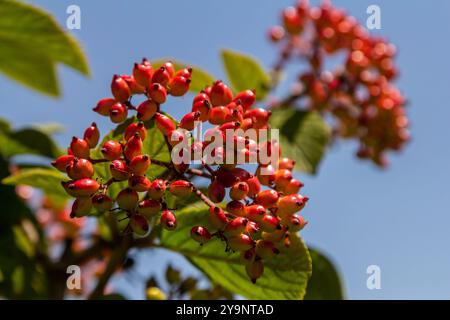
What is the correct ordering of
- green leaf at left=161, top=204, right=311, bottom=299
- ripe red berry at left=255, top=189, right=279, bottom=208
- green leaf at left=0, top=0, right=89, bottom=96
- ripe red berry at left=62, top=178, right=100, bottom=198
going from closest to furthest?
ripe red berry at left=62, top=178, right=100, bottom=198 → ripe red berry at left=255, top=189, right=279, bottom=208 → green leaf at left=161, top=204, right=311, bottom=299 → green leaf at left=0, top=0, right=89, bottom=96

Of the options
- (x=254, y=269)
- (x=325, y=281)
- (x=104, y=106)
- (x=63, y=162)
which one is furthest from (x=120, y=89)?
(x=325, y=281)

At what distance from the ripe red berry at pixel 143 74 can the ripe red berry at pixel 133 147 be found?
8.9 inches

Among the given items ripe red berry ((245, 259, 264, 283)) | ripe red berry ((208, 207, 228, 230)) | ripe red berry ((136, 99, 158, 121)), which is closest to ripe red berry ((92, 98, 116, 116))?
ripe red berry ((136, 99, 158, 121))

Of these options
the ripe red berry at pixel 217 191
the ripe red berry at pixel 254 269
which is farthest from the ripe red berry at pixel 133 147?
the ripe red berry at pixel 254 269

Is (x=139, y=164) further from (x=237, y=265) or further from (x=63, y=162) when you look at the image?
(x=237, y=265)

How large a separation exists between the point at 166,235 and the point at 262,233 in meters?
0.77

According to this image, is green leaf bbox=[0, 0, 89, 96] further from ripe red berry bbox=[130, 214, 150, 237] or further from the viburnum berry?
ripe red berry bbox=[130, 214, 150, 237]

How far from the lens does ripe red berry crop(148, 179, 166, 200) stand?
1.67 m

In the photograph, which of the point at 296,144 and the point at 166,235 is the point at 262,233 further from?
the point at 296,144

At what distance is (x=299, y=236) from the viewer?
2092 mm

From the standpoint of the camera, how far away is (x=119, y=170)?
1.69 meters

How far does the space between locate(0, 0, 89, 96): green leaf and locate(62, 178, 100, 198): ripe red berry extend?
1389mm

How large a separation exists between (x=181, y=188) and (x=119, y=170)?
17 centimetres

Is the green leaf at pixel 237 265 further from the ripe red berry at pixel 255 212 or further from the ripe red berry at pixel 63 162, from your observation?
the ripe red berry at pixel 63 162
